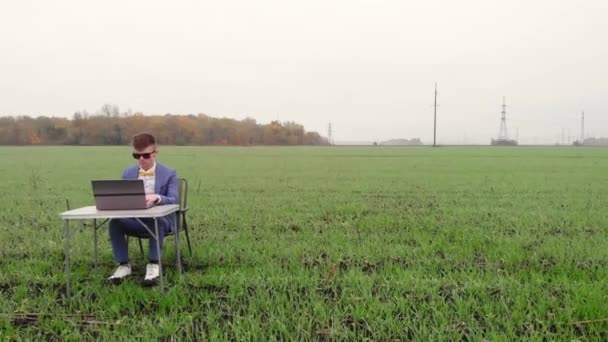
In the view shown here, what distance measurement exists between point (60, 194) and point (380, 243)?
33.0ft

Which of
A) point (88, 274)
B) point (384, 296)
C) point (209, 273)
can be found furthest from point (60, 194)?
point (384, 296)

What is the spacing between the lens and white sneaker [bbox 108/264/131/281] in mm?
4320

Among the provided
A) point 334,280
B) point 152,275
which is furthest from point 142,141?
point 334,280

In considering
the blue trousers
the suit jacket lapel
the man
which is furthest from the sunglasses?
the blue trousers

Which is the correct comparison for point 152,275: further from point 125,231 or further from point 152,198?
point 152,198

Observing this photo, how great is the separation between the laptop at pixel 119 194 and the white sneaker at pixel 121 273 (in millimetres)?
912

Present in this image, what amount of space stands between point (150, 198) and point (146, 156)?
1.70ft

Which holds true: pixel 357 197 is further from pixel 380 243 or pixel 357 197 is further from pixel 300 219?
pixel 380 243

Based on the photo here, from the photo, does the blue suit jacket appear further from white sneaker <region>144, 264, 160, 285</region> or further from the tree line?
the tree line

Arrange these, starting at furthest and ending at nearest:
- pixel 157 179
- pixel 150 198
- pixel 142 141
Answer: pixel 157 179 < pixel 142 141 < pixel 150 198

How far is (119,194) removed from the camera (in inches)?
149

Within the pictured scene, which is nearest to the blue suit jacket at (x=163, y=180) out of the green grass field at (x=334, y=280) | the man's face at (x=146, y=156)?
the man's face at (x=146, y=156)

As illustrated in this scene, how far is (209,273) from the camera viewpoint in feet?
15.1

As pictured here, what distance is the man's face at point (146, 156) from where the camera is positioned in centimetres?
437
